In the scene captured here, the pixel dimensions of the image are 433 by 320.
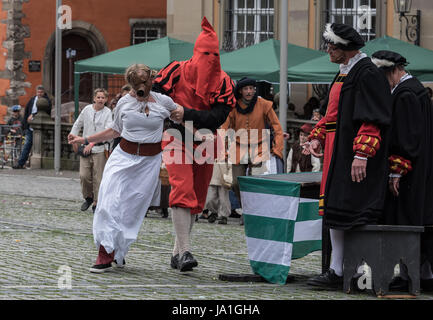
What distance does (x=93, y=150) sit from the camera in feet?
53.2

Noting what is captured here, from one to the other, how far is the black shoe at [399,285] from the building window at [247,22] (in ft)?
62.0

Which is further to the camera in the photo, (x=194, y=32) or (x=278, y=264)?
(x=194, y=32)

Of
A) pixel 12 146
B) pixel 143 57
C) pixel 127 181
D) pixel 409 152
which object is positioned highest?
pixel 143 57

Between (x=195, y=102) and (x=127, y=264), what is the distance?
1.60m

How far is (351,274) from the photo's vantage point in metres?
8.29

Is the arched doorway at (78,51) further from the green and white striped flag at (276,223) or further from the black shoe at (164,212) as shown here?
the green and white striped flag at (276,223)

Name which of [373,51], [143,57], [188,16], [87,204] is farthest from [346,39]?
[188,16]

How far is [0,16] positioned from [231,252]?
25.8 m

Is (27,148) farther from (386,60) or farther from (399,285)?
(399,285)

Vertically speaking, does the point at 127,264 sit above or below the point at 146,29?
below

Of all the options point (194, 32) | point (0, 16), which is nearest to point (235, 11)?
point (194, 32)

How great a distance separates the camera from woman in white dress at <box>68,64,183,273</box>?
939 cm

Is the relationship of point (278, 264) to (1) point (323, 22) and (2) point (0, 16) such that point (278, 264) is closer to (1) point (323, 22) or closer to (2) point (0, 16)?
(1) point (323, 22)

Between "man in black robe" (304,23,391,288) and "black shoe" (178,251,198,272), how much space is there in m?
1.36
